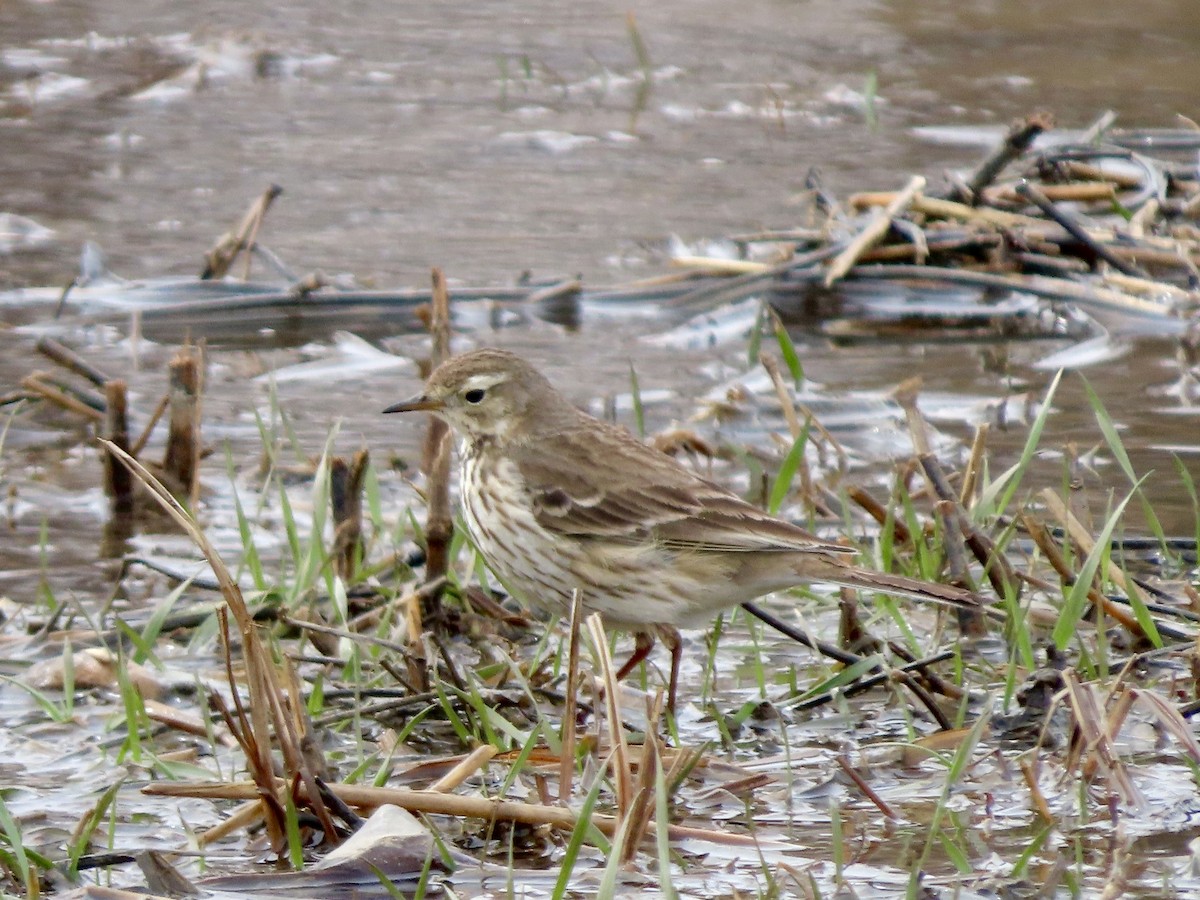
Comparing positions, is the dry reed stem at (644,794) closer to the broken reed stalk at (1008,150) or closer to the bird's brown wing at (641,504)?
the bird's brown wing at (641,504)

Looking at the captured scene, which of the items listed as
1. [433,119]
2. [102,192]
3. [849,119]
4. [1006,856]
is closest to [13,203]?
[102,192]

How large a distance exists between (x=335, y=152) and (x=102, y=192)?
1.78m

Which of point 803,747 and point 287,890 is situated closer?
point 287,890

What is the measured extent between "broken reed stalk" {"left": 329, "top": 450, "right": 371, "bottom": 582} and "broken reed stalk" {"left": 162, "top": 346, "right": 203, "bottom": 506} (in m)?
0.81

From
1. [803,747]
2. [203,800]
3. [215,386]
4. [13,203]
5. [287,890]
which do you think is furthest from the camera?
[13,203]

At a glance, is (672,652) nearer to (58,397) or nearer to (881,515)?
(881,515)

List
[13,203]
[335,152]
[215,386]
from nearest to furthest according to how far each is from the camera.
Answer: [215,386], [13,203], [335,152]

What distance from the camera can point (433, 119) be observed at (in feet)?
46.0

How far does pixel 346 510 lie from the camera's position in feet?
19.3

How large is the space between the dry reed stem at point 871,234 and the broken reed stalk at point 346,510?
152 inches

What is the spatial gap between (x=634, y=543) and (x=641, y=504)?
14cm

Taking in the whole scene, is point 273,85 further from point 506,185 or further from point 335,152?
point 506,185

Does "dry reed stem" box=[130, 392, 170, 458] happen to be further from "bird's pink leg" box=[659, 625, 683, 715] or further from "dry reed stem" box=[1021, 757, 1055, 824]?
"dry reed stem" box=[1021, 757, 1055, 824]

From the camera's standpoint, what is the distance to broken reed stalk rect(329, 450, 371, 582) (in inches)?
230
